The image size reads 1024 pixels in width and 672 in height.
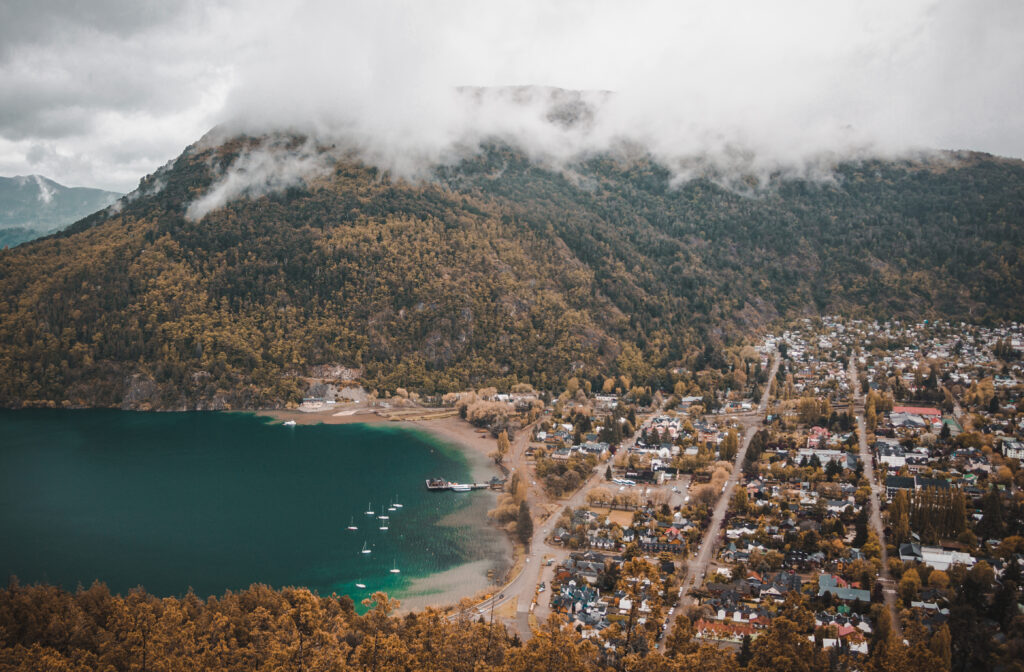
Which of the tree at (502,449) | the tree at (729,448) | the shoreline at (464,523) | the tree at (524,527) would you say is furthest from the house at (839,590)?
the tree at (502,449)

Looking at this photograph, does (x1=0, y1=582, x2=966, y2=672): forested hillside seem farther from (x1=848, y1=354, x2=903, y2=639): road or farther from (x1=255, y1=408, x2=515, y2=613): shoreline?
(x1=255, y1=408, x2=515, y2=613): shoreline

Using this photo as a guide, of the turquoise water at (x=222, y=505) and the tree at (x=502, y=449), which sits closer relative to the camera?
the turquoise water at (x=222, y=505)

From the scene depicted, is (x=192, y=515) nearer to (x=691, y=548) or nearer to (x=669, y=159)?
(x=691, y=548)

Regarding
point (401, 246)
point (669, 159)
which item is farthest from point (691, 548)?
point (669, 159)

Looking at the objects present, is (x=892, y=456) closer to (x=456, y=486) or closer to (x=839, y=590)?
(x=839, y=590)

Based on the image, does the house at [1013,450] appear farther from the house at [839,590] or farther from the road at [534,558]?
the road at [534,558]

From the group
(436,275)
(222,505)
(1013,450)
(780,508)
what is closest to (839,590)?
(780,508)
